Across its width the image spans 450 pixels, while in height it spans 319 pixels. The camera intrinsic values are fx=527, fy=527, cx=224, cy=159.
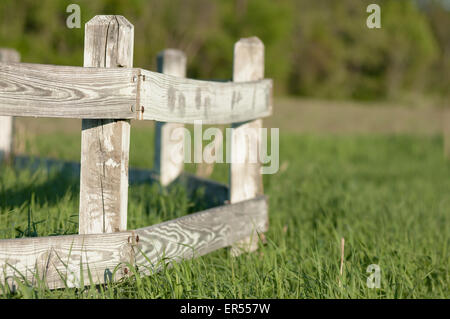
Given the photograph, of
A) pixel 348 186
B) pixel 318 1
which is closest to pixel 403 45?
pixel 318 1

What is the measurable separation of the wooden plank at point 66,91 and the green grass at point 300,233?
2.66ft

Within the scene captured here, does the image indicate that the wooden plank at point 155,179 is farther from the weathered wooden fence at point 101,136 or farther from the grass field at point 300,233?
the weathered wooden fence at point 101,136

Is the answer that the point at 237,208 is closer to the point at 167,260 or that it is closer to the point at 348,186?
the point at 167,260

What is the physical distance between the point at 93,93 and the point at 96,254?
2.60 feet

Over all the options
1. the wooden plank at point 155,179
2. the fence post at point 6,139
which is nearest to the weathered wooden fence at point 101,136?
the wooden plank at point 155,179

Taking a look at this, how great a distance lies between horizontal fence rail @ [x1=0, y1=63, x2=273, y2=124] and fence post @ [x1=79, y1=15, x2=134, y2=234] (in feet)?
0.32

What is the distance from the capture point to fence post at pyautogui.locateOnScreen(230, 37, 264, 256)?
13.1 ft

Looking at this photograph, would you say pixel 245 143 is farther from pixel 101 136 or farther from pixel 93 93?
pixel 93 93

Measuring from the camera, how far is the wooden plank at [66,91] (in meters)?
2.31

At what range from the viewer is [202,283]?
9.43ft

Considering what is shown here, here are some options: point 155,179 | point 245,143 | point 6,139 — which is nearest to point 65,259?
point 245,143

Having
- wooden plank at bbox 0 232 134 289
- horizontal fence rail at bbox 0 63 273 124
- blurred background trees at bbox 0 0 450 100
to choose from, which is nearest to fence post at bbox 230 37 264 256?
horizontal fence rail at bbox 0 63 273 124

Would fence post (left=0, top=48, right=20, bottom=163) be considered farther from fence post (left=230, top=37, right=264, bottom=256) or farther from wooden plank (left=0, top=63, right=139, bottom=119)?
wooden plank (left=0, top=63, right=139, bottom=119)
